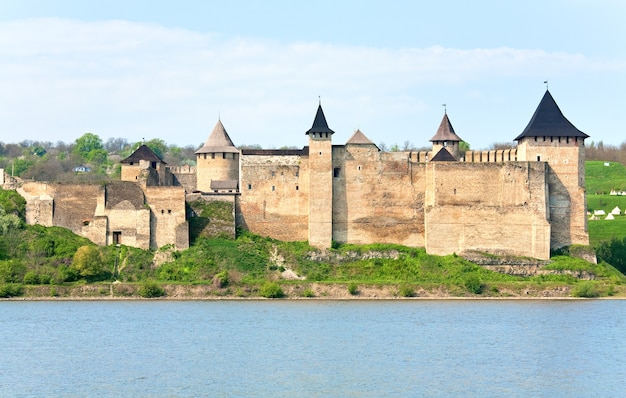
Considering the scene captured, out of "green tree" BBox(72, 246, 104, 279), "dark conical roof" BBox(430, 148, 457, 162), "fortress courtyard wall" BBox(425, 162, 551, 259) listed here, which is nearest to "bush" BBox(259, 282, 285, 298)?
"green tree" BBox(72, 246, 104, 279)

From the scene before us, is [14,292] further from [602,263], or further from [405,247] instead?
[602,263]

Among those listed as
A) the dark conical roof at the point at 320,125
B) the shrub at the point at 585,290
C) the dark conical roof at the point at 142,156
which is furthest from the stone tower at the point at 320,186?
the shrub at the point at 585,290

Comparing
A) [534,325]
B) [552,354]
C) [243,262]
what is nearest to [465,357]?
[552,354]

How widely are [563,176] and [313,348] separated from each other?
51.0 ft

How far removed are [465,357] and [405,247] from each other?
13.8 metres

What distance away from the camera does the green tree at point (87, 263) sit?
122 feet

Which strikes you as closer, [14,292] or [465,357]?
[465,357]

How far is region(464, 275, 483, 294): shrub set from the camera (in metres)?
37.9

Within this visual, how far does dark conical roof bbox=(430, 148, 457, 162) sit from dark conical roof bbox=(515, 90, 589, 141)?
2219 mm

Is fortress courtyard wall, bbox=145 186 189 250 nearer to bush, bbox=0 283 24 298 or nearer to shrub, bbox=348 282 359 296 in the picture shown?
bush, bbox=0 283 24 298

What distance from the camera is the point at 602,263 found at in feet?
134

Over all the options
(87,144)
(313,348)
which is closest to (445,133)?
(313,348)

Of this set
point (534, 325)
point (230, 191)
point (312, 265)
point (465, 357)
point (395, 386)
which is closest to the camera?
point (395, 386)

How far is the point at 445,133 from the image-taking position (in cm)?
4294
